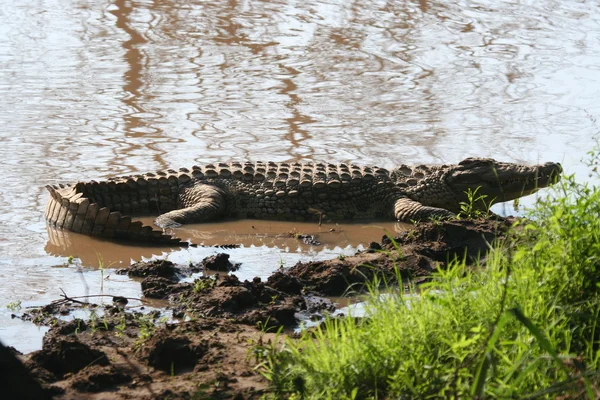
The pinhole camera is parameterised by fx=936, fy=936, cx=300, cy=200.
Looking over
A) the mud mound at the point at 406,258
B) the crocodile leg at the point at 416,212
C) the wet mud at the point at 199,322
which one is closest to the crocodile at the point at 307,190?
the crocodile leg at the point at 416,212

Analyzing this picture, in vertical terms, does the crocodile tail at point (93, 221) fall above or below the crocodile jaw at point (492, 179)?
below

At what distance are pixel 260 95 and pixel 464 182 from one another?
3.94 m

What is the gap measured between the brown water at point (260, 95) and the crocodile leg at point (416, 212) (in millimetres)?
282

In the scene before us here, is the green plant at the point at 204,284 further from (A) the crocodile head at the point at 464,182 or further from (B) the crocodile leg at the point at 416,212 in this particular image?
(A) the crocodile head at the point at 464,182

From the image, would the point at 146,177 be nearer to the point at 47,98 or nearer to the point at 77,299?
the point at 77,299

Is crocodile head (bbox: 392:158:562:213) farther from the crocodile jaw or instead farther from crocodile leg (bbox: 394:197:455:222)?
crocodile leg (bbox: 394:197:455:222)

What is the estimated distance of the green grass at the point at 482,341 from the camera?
3812mm

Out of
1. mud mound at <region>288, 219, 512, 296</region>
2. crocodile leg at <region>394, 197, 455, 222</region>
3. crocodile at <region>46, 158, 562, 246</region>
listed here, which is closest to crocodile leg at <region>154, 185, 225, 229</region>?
crocodile at <region>46, 158, 562, 246</region>

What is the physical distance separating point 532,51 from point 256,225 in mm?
7838

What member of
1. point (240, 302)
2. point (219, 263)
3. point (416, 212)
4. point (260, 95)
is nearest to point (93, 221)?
point (219, 263)

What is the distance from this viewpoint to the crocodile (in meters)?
8.09

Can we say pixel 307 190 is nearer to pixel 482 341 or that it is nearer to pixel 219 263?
pixel 219 263

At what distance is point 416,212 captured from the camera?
26.9 feet

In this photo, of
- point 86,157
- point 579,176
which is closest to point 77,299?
point 86,157
